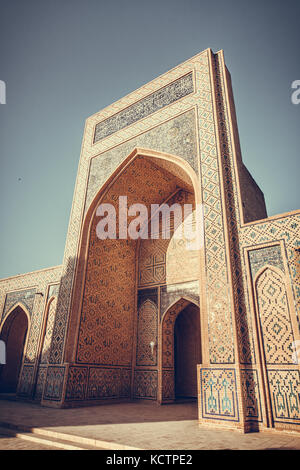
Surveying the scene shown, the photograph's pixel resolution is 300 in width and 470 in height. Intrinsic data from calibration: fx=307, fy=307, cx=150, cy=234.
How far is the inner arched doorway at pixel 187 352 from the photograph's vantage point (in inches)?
259

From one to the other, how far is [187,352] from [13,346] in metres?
4.47

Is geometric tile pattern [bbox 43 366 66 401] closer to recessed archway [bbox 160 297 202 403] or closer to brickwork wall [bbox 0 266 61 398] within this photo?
brickwork wall [bbox 0 266 61 398]

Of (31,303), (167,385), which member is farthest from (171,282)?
(31,303)

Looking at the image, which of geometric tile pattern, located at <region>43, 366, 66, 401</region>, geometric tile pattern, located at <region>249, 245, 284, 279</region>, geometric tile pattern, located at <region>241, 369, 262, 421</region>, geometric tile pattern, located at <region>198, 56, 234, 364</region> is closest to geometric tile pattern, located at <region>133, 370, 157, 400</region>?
geometric tile pattern, located at <region>43, 366, 66, 401</region>

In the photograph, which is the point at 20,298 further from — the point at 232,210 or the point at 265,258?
Answer: the point at 265,258

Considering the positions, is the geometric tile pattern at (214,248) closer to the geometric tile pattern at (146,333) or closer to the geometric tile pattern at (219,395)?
the geometric tile pattern at (219,395)

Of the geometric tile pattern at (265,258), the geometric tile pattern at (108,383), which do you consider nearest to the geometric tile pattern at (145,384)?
the geometric tile pattern at (108,383)

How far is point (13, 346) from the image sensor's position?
25.8 ft

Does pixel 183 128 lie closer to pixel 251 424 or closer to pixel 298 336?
pixel 298 336

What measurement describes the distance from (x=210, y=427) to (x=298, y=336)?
1445 mm

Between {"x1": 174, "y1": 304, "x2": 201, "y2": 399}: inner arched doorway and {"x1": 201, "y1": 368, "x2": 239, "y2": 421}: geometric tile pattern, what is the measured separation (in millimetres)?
2976

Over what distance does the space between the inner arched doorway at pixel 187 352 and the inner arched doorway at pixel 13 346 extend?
402cm

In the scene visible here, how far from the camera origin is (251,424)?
11.3 feet
